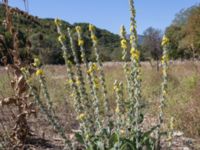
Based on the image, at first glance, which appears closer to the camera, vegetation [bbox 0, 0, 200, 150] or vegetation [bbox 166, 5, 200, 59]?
vegetation [bbox 0, 0, 200, 150]

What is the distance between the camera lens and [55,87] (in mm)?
7805

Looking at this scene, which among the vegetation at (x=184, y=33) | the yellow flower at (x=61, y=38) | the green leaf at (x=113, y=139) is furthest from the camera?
the vegetation at (x=184, y=33)

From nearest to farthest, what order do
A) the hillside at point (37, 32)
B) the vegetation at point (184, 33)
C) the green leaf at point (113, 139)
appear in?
1. the green leaf at point (113, 139)
2. the hillside at point (37, 32)
3. the vegetation at point (184, 33)

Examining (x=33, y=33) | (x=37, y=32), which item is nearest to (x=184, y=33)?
(x=37, y=32)

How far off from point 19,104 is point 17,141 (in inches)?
14.3

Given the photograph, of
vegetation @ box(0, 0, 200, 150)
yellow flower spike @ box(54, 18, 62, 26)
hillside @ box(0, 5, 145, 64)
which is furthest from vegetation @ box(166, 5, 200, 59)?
yellow flower spike @ box(54, 18, 62, 26)

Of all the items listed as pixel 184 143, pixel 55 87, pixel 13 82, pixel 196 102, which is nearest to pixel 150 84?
pixel 55 87

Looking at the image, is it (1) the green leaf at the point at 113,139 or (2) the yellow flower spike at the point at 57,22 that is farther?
(1) the green leaf at the point at 113,139

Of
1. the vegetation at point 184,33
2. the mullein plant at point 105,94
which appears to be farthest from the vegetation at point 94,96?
the vegetation at point 184,33

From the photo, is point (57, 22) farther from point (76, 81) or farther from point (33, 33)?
point (33, 33)

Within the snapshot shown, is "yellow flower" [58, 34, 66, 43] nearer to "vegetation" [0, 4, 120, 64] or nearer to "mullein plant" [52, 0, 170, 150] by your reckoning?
"mullein plant" [52, 0, 170, 150]

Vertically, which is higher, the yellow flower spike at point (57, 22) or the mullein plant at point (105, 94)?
the yellow flower spike at point (57, 22)

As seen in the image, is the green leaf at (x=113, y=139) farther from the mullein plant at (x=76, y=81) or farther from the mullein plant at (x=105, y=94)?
the mullein plant at (x=76, y=81)

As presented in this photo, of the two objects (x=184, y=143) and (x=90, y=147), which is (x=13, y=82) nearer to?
(x=90, y=147)
